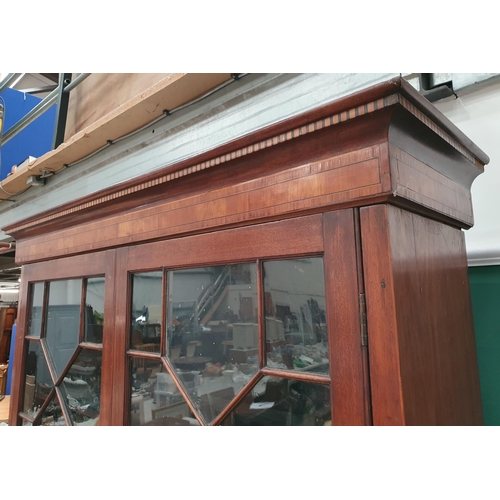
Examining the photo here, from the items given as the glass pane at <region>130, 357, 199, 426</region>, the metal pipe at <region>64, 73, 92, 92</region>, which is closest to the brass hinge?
the glass pane at <region>130, 357, 199, 426</region>

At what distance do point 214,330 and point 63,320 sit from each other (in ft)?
1.60

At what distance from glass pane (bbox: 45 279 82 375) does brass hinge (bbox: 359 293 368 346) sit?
639 millimetres

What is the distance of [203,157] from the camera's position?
55 centimetres

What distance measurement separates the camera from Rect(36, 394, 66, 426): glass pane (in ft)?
2.71

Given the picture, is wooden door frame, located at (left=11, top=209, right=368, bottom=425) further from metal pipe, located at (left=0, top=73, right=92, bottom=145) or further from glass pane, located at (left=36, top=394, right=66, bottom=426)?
metal pipe, located at (left=0, top=73, right=92, bottom=145)

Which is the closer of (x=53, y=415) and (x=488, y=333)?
(x=488, y=333)

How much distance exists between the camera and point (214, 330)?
0.56m

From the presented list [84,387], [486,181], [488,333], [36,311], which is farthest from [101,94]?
[488,333]

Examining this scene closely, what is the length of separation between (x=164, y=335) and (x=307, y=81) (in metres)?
0.69

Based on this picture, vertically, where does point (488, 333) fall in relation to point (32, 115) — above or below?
below

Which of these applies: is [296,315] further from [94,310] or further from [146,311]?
[94,310]

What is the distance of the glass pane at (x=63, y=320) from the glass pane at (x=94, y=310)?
35mm

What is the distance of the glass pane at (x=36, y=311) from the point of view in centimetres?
93
